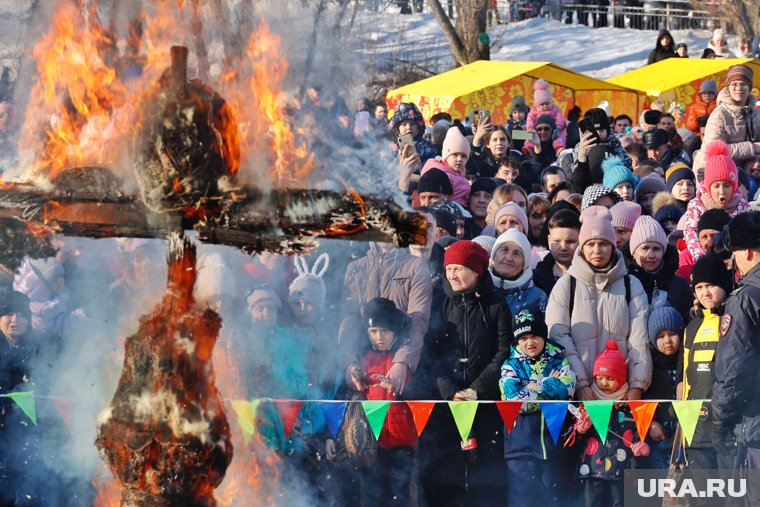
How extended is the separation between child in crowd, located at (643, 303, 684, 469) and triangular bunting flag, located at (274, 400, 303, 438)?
1948 millimetres

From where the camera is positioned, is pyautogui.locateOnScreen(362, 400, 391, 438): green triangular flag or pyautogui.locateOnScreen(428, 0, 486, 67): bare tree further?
pyautogui.locateOnScreen(428, 0, 486, 67): bare tree

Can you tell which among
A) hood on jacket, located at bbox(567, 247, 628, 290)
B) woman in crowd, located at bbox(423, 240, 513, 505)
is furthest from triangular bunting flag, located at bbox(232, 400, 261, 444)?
hood on jacket, located at bbox(567, 247, 628, 290)

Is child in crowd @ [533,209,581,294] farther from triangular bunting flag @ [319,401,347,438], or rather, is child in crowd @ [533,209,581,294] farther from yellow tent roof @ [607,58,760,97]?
yellow tent roof @ [607,58,760,97]

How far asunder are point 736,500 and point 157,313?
3456 mm

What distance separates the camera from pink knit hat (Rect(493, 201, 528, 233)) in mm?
Result: 7957

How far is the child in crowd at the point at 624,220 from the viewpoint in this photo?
8148 mm

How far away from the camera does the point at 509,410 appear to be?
7.00 meters

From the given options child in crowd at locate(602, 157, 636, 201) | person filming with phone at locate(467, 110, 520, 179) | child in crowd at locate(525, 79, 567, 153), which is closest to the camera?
child in crowd at locate(602, 157, 636, 201)

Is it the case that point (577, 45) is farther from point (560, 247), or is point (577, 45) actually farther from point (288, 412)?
point (288, 412)

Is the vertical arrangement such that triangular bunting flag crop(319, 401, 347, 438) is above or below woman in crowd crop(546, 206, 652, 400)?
below

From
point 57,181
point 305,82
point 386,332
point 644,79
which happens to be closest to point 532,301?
point 386,332

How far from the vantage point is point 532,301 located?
7.24 m

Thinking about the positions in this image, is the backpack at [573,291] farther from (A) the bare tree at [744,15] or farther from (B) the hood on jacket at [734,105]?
(A) the bare tree at [744,15]

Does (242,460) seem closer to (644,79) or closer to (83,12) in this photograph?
(83,12)
